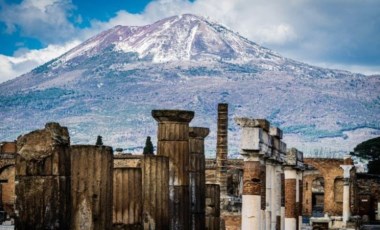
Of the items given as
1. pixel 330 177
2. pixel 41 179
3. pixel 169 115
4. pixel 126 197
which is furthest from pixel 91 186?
pixel 330 177

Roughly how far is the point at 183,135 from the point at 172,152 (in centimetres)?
33

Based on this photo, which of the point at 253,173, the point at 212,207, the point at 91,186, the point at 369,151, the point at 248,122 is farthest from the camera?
the point at 369,151

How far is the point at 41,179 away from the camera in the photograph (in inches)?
519

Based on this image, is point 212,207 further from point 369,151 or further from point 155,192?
point 369,151

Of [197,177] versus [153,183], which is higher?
[197,177]

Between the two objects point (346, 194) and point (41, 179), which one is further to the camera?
point (346, 194)

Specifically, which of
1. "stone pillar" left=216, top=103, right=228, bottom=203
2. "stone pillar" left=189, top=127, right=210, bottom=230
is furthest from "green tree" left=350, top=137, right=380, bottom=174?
"stone pillar" left=189, top=127, right=210, bottom=230

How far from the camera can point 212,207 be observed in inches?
925

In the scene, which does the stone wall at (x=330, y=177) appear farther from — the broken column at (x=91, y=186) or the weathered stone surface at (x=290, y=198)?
the broken column at (x=91, y=186)

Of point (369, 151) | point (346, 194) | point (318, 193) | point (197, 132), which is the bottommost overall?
point (318, 193)

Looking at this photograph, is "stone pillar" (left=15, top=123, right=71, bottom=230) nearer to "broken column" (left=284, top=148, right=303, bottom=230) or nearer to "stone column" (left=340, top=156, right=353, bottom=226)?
"broken column" (left=284, top=148, right=303, bottom=230)

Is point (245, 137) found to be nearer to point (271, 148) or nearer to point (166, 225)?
point (271, 148)

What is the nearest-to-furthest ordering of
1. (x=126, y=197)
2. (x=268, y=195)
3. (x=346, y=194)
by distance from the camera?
(x=126, y=197)
(x=268, y=195)
(x=346, y=194)

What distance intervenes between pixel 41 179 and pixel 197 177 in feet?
24.4
